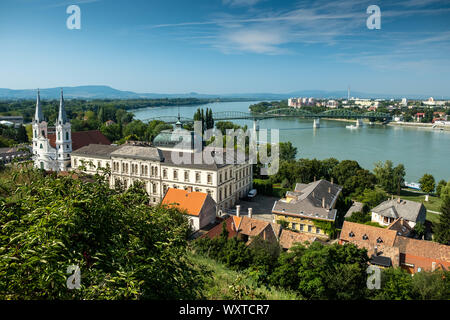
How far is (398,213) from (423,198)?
9.69m

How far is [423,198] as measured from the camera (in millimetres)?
25859

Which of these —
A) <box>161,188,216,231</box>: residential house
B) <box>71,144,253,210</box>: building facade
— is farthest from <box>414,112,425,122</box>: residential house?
<box>161,188,216,231</box>: residential house

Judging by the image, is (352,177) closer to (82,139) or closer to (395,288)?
(395,288)

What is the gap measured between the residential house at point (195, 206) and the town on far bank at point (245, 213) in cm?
5

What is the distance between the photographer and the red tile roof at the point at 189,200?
16250 millimetres

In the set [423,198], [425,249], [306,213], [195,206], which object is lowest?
[423,198]

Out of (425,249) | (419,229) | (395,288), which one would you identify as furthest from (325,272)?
(419,229)

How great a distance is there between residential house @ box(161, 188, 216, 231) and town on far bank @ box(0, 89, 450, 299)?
55mm

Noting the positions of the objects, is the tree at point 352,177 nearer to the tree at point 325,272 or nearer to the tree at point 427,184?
the tree at point 427,184

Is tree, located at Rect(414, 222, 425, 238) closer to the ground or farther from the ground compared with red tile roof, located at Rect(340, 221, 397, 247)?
closer to the ground

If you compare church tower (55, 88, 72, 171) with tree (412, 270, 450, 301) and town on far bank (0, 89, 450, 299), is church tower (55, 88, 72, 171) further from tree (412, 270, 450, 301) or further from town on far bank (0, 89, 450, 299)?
tree (412, 270, 450, 301)

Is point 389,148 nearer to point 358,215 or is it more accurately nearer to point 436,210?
point 436,210

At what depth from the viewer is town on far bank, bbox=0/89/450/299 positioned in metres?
4.25
